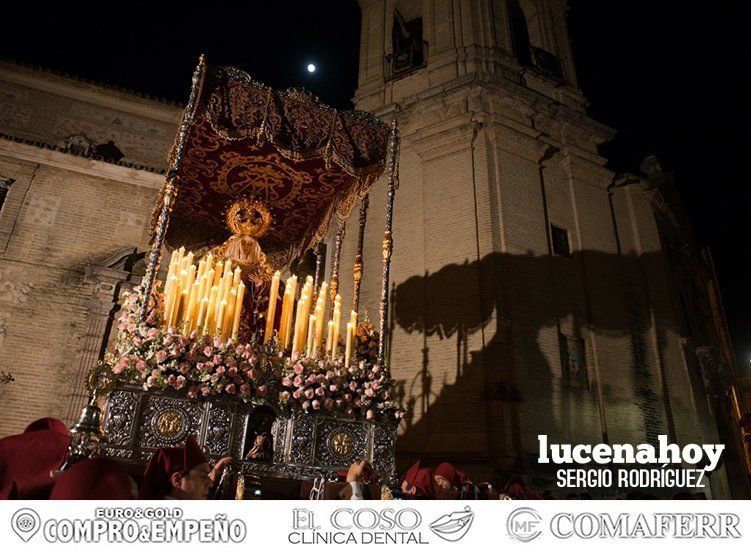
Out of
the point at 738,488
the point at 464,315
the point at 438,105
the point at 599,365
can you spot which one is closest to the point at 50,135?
the point at 438,105

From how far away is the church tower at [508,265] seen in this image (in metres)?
9.88

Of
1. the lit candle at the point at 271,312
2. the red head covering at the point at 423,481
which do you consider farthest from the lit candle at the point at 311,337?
the red head covering at the point at 423,481

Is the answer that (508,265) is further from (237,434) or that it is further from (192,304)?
(237,434)

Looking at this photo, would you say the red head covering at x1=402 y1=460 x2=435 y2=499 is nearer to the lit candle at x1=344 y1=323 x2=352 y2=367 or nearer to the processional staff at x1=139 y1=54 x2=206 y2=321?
the lit candle at x1=344 y1=323 x2=352 y2=367

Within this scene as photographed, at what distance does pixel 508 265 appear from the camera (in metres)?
A: 10.7

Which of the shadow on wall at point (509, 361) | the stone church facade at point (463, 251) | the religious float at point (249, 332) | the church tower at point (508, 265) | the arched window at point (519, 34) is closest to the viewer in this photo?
the religious float at point (249, 332)

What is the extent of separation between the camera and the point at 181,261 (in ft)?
20.9

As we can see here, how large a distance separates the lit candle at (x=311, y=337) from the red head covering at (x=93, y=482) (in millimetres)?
4230

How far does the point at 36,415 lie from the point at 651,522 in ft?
29.8

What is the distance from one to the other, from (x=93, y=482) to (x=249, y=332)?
549cm

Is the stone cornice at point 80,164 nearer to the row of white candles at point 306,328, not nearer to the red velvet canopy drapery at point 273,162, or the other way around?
the red velvet canopy drapery at point 273,162

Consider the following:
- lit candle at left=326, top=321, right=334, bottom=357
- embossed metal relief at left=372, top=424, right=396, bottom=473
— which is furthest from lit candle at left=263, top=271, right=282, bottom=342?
embossed metal relief at left=372, top=424, right=396, bottom=473

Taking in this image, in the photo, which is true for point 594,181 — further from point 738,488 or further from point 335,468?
point 335,468

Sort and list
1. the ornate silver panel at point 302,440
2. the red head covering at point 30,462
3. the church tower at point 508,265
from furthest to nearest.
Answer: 1. the church tower at point 508,265
2. the ornate silver panel at point 302,440
3. the red head covering at point 30,462
